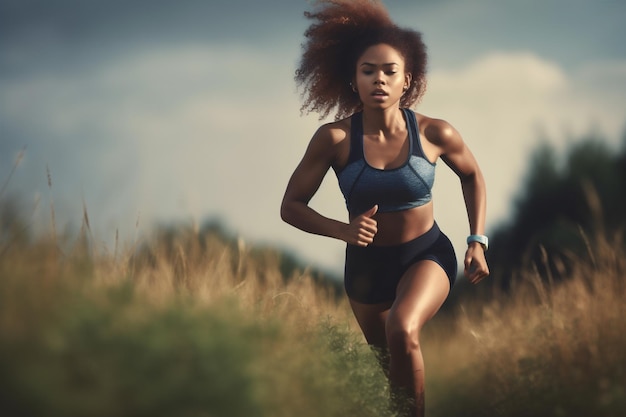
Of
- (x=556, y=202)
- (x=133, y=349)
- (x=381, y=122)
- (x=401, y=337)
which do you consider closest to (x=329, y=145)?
(x=381, y=122)

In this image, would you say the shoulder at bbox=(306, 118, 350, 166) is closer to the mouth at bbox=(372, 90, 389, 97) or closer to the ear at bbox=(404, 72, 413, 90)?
the mouth at bbox=(372, 90, 389, 97)

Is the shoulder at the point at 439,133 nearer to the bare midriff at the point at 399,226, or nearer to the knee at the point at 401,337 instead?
the bare midriff at the point at 399,226

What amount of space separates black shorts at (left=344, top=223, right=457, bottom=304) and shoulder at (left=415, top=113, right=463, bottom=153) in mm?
520

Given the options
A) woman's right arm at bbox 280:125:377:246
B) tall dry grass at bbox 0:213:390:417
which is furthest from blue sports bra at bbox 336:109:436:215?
tall dry grass at bbox 0:213:390:417

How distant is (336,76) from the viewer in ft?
18.4

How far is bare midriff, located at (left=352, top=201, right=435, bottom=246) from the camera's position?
16.8 feet

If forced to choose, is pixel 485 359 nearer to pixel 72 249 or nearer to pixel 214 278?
pixel 214 278

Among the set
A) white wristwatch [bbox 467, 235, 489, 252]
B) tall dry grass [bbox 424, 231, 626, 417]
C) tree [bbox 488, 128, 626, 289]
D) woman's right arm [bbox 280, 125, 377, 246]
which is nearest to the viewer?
tall dry grass [bbox 424, 231, 626, 417]

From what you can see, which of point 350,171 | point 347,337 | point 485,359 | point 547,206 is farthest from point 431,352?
point 547,206

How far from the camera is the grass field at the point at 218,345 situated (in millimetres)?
3031

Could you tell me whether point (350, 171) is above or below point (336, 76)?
below

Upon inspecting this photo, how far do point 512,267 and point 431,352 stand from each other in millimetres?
8255

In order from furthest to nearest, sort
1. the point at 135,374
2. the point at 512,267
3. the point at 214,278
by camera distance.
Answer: the point at 512,267
the point at 214,278
the point at 135,374

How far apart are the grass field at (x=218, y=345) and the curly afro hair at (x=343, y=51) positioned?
127 centimetres
